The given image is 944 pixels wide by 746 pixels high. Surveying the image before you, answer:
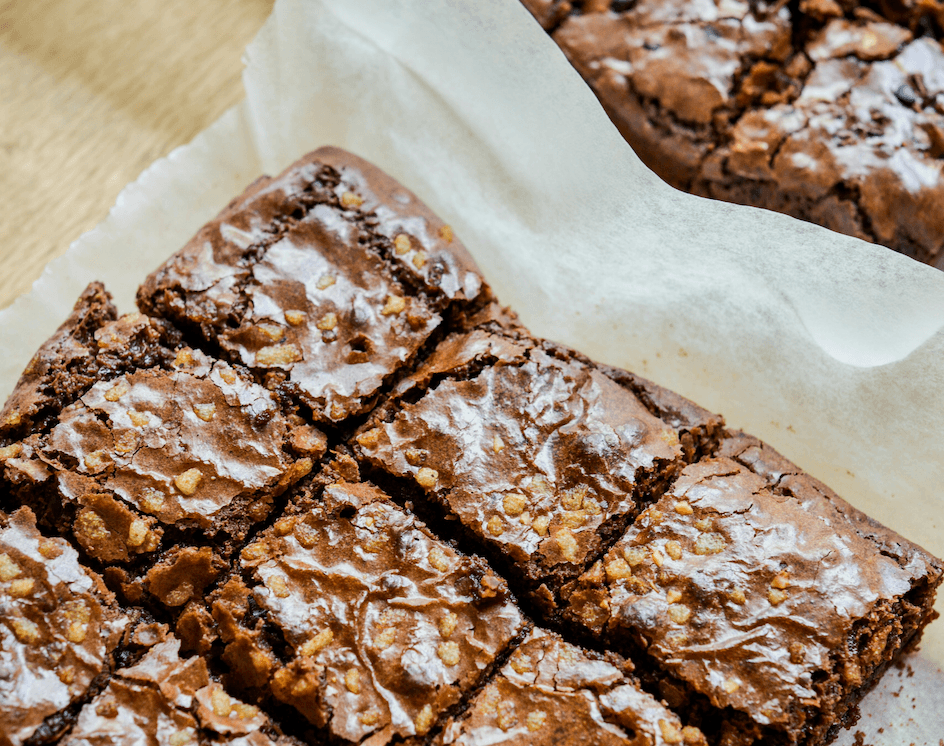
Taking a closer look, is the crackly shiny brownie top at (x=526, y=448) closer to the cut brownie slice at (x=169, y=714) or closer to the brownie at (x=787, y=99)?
the cut brownie slice at (x=169, y=714)

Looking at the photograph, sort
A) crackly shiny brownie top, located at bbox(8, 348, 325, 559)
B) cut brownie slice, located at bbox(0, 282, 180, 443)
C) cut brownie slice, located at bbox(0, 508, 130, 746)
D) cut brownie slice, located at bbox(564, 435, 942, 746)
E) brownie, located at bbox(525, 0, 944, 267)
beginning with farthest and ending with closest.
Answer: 1. brownie, located at bbox(525, 0, 944, 267)
2. cut brownie slice, located at bbox(0, 282, 180, 443)
3. crackly shiny brownie top, located at bbox(8, 348, 325, 559)
4. cut brownie slice, located at bbox(564, 435, 942, 746)
5. cut brownie slice, located at bbox(0, 508, 130, 746)

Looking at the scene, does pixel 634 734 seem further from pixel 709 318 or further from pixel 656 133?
pixel 656 133

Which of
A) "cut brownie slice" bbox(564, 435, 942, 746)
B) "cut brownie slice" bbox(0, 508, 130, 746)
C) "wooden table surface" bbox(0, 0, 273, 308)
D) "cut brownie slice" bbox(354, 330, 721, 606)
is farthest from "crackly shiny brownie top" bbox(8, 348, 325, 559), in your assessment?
"wooden table surface" bbox(0, 0, 273, 308)

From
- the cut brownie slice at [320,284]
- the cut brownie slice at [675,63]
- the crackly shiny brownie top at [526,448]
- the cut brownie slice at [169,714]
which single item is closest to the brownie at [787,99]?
the cut brownie slice at [675,63]

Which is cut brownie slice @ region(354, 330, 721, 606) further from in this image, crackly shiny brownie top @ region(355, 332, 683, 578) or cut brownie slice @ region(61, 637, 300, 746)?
cut brownie slice @ region(61, 637, 300, 746)

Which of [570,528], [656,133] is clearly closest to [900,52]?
[656,133]

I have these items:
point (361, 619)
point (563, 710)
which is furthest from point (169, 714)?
point (563, 710)

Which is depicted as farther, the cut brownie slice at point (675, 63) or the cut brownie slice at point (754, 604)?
the cut brownie slice at point (675, 63)
